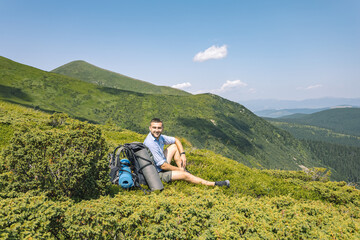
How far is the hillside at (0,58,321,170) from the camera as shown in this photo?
2405 inches

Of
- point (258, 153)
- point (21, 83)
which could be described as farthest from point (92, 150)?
point (258, 153)

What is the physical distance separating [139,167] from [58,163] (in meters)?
2.43

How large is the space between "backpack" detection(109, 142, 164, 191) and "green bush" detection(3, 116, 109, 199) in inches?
47.3

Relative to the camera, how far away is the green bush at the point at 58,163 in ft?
12.7

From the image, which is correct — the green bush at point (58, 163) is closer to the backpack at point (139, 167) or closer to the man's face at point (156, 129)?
the backpack at point (139, 167)

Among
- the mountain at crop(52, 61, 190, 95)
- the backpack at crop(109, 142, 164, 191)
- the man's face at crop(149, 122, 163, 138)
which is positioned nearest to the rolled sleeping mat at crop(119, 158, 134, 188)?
the backpack at crop(109, 142, 164, 191)

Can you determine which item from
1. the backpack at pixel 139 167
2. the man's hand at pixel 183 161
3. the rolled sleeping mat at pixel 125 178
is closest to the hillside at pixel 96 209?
the rolled sleeping mat at pixel 125 178

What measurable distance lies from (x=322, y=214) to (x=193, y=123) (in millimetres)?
103408

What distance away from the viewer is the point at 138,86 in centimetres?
16488

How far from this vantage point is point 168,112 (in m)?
104

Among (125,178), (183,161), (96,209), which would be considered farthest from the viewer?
(183,161)

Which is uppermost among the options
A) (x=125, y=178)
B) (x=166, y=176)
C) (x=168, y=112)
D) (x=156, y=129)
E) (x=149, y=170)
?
(x=168, y=112)

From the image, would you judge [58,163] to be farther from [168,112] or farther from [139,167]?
[168,112]

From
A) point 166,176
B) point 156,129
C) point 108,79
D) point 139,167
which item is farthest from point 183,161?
point 108,79
